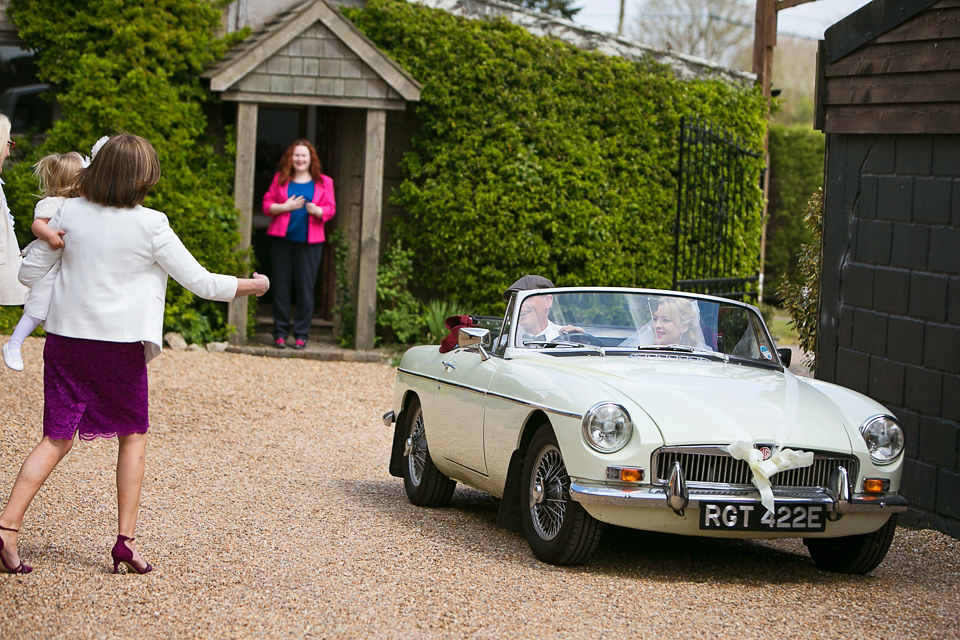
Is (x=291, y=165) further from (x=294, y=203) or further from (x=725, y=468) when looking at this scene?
(x=725, y=468)

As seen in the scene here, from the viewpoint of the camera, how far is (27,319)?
208 inches

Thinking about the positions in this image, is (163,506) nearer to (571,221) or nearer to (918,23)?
(918,23)

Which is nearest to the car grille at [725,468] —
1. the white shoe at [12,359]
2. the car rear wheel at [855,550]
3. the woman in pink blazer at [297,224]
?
the car rear wheel at [855,550]

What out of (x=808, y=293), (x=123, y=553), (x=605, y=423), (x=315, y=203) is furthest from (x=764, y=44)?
(x=123, y=553)

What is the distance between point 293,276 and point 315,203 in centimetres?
82

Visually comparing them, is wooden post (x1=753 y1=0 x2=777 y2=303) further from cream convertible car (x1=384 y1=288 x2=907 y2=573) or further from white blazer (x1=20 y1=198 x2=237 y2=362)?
white blazer (x1=20 y1=198 x2=237 y2=362)

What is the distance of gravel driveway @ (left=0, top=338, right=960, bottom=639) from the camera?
4.28 meters

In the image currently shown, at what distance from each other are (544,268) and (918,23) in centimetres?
629

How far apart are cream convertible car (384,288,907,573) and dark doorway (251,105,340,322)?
741 cm

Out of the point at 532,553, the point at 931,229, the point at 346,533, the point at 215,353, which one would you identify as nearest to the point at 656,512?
the point at 532,553

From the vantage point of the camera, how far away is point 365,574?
4.94 meters

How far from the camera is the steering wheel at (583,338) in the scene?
5.99 metres

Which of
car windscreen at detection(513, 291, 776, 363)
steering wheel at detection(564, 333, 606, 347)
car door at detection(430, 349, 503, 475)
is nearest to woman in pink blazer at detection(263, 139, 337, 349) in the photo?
car door at detection(430, 349, 503, 475)

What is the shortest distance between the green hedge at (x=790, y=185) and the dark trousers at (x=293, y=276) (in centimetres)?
1173
